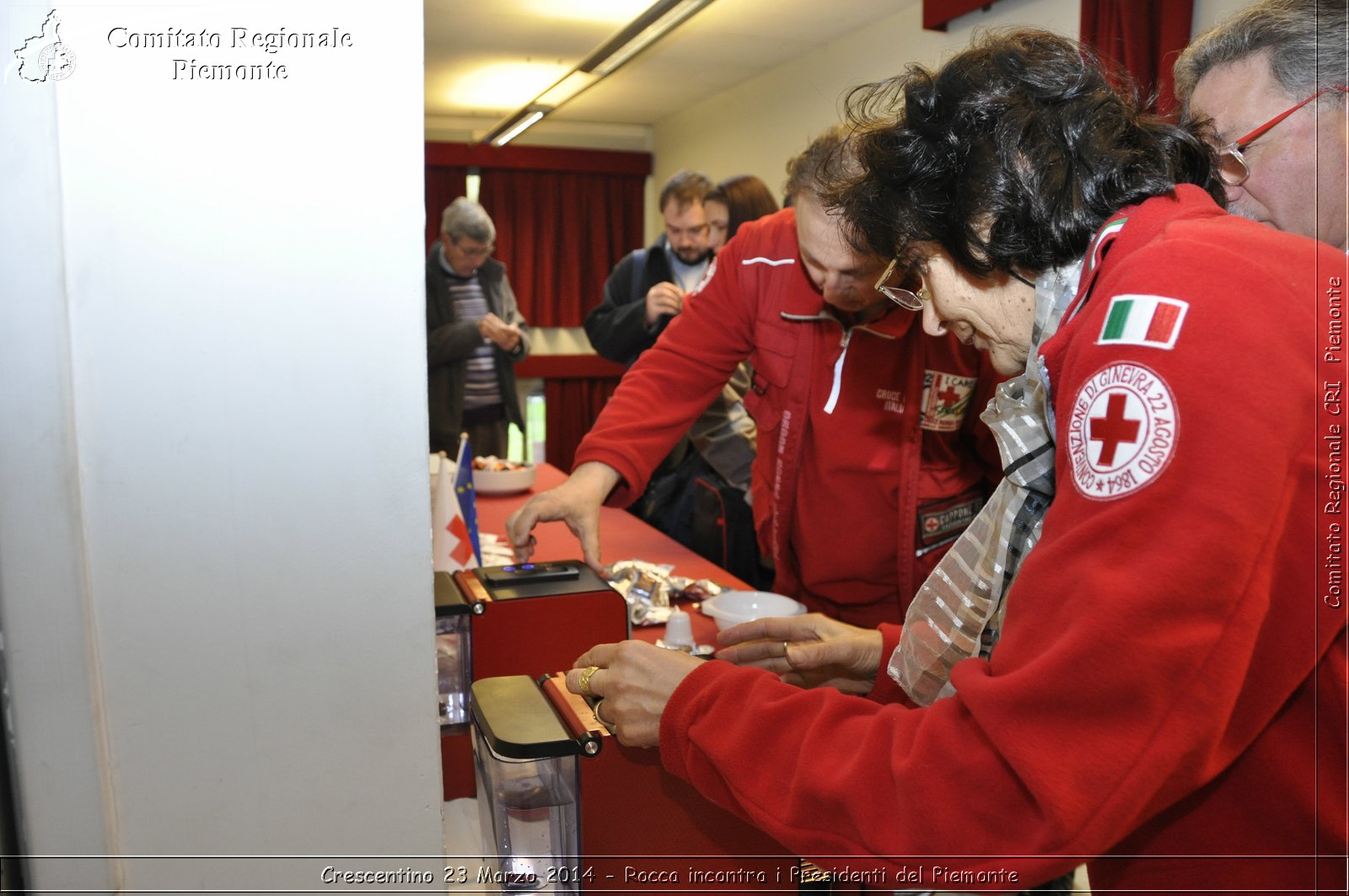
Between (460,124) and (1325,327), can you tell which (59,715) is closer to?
(1325,327)

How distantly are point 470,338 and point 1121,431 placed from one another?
14.5 feet

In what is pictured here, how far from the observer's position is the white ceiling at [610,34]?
4.80 metres

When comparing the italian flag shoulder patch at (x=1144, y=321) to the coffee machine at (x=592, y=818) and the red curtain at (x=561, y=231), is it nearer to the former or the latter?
the coffee machine at (x=592, y=818)

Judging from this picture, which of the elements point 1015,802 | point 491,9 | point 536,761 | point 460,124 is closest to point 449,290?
point 491,9

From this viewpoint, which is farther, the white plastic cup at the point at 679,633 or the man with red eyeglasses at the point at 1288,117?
the white plastic cup at the point at 679,633

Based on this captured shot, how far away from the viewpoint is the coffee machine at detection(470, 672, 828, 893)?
Result: 958mm

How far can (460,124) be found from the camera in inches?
311

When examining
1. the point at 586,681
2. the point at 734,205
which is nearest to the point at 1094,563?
the point at 586,681

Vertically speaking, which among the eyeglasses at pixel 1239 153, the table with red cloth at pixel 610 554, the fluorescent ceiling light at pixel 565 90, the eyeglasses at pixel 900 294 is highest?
the fluorescent ceiling light at pixel 565 90

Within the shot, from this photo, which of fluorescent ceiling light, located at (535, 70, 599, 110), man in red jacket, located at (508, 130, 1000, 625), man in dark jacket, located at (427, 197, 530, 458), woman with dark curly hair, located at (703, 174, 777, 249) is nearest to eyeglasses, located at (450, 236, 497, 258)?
man in dark jacket, located at (427, 197, 530, 458)

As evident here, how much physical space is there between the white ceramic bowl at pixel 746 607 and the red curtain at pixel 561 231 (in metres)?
6.71

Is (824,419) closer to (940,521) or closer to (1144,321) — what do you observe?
(940,521)

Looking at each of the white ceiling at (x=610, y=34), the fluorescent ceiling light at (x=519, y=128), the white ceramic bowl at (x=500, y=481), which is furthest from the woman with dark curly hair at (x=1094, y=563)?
the fluorescent ceiling light at (x=519, y=128)

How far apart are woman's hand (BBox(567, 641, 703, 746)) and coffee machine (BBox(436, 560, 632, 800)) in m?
0.38
